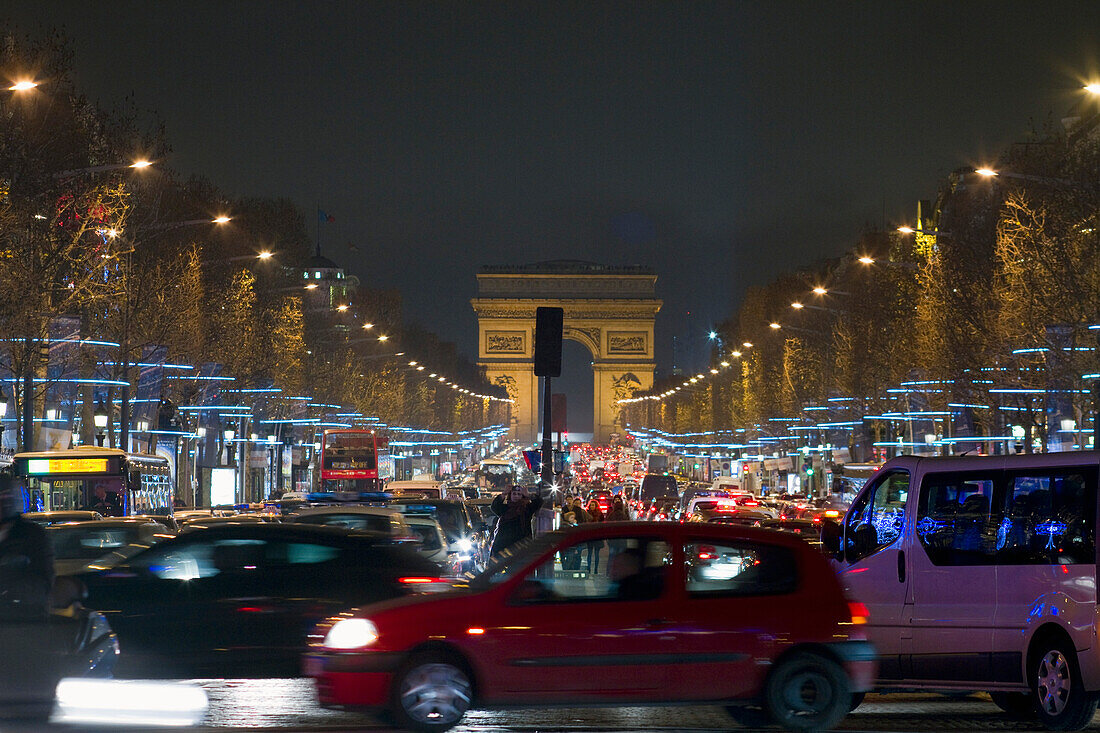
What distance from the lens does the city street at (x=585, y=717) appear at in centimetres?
1134

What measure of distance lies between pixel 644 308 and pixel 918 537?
149439 mm

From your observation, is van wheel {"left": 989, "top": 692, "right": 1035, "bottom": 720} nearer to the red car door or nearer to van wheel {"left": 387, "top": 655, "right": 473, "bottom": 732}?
the red car door

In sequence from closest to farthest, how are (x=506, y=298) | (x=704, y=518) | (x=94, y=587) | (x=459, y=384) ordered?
(x=94, y=587)
(x=704, y=518)
(x=459, y=384)
(x=506, y=298)

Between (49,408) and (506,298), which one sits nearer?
(49,408)

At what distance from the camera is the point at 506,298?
160 meters

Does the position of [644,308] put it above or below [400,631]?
above

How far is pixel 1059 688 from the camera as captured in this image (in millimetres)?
11719

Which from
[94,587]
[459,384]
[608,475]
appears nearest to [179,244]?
[94,587]

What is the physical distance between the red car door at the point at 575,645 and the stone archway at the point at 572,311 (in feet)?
483

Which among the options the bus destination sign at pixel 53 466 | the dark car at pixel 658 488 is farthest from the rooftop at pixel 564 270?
the bus destination sign at pixel 53 466

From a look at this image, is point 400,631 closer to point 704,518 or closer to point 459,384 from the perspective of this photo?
point 704,518

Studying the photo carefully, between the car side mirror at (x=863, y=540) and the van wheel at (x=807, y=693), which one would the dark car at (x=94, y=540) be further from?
the van wheel at (x=807, y=693)

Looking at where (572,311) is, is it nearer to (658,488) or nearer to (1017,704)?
(658,488)

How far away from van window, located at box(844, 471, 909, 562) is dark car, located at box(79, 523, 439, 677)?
3447mm
